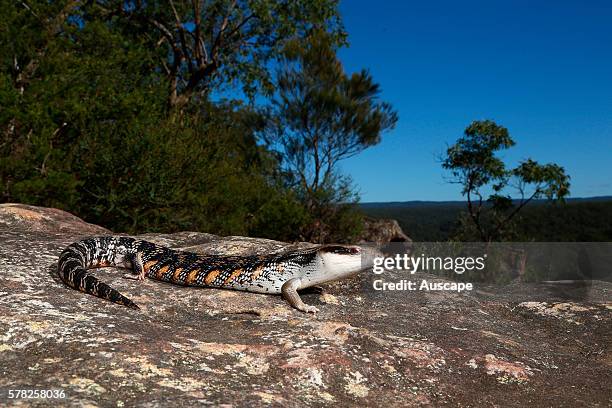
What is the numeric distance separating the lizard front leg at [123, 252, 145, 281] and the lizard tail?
0.49 metres

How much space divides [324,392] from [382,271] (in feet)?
11.6

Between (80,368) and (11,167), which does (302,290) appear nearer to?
(80,368)

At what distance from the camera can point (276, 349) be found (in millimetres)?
4020

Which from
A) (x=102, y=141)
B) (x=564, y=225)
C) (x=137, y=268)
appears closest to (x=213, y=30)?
(x=102, y=141)

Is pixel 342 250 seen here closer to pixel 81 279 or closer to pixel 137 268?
pixel 137 268

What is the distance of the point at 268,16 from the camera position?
84.5 feet

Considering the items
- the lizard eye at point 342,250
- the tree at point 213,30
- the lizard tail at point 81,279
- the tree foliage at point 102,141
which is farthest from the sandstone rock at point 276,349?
the tree at point 213,30

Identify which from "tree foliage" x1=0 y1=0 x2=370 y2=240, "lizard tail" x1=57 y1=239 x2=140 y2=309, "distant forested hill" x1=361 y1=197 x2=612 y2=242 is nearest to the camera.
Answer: "lizard tail" x1=57 y1=239 x2=140 y2=309

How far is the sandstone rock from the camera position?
134 inches

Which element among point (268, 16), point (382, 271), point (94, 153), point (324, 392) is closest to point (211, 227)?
point (94, 153)

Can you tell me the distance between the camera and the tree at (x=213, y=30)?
27016mm

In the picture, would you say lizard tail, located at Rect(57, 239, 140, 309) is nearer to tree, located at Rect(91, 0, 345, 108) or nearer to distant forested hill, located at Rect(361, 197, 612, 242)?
tree, located at Rect(91, 0, 345, 108)

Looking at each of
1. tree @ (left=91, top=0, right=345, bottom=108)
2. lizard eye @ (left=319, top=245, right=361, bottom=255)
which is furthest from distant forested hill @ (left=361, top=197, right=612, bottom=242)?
lizard eye @ (left=319, top=245, right=361, bottom=255)

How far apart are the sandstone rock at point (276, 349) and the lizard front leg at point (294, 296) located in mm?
100
